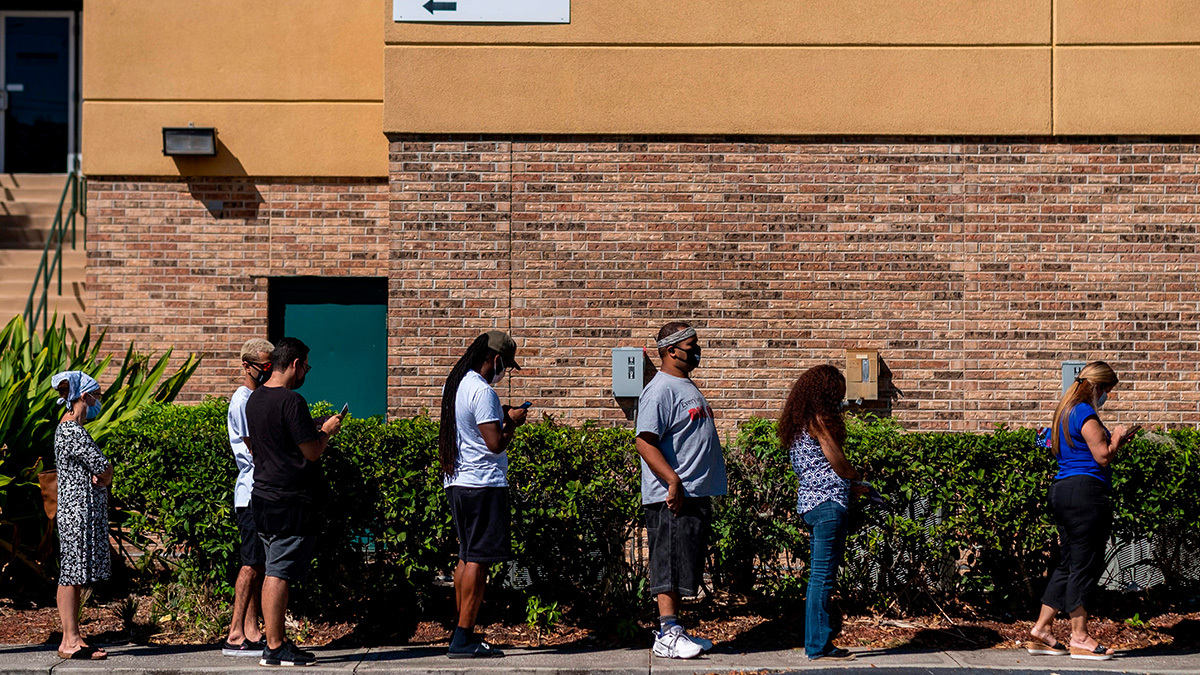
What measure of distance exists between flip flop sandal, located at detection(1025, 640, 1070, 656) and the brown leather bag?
567 centimetres

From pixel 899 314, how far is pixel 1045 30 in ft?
8.53

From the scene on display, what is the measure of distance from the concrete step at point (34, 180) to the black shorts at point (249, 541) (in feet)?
23.6

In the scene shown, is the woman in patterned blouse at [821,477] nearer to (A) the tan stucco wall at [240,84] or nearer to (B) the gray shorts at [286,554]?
(B) the gray shorts at [286,554]

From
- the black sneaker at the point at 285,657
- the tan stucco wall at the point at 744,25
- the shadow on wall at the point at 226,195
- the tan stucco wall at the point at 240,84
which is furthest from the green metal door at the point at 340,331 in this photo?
the black sneaker at the point at 285,657

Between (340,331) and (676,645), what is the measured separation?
516cm

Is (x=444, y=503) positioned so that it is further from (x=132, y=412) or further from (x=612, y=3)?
(x=612, y=3)

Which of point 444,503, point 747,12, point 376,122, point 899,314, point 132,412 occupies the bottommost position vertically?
point 444,503

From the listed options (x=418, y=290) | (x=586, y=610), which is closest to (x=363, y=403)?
(x=418, y=290)

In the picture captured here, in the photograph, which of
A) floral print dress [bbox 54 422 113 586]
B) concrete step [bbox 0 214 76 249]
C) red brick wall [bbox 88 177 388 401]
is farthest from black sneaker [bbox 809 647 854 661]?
concrete step [bbox 0 214 76 249]

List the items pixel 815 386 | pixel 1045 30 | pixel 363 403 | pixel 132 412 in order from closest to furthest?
pixel 815 386 < pixel 132 412 < pixel 1045 30 < pixel 363 403

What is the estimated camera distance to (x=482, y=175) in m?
9.07

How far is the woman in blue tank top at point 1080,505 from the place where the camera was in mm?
6105

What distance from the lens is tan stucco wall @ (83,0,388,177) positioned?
32.8 feet

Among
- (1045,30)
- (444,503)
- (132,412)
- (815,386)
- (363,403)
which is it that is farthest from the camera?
(363,403)
